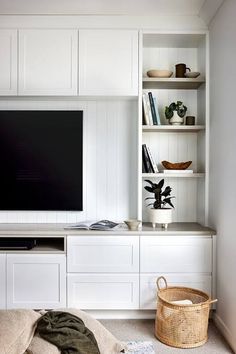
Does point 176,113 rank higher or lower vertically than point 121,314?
higher

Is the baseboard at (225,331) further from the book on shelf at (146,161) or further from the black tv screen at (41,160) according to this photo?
the black tv screen at (41,160)

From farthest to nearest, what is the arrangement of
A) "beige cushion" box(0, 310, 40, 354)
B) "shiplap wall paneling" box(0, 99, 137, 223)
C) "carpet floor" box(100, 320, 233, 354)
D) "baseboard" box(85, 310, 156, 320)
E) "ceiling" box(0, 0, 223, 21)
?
1. "shiplap wall paneling" box(0, 99, 137, 223)
2. "baseboard" box(85, 310, 156, 320)
3. "ceiling" box(0, 0, 223, 21)
4. "carpet floor" box(100, 320, 233, 354)
5. "beige cushion" box(0, 310, 40, 354)

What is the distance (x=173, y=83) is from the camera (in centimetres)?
314

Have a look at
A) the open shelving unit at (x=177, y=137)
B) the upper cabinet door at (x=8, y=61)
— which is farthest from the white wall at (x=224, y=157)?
the upper cabinet door at (x=8, y=61)

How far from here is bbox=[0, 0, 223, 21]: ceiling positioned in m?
2.77

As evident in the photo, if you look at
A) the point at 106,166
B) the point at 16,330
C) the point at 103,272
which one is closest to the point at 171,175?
the point at 106,166

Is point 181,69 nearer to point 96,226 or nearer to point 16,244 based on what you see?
point 96,226

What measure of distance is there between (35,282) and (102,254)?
57cm

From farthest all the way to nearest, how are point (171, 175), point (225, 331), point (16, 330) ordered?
point (171, 175)
point (225, 331)
point (16, 330)

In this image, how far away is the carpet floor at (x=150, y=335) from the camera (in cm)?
237

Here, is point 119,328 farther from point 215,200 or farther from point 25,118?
point 25,118

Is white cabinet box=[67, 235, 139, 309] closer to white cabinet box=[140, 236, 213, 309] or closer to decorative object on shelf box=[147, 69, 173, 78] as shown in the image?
white cabinet box=[140, 236, 213, 309]

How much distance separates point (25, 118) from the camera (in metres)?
3.16

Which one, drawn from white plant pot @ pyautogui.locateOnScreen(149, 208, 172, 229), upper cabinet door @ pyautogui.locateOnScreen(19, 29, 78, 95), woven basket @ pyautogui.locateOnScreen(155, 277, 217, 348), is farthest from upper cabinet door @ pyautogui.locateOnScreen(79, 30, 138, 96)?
woven basket @ pyautogui.locateOnScreen(155, 277, 217, 348)
